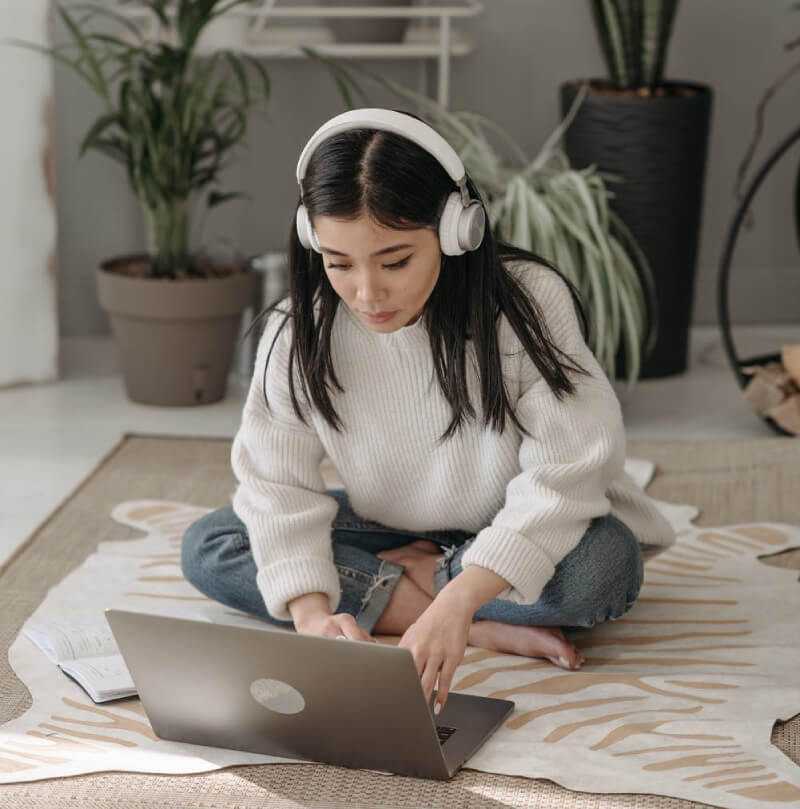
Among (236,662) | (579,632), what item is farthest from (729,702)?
(236,662)

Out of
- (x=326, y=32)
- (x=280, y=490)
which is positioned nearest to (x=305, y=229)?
(x=280, y=490)

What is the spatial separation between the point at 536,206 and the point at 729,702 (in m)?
1.19

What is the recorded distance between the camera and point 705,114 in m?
2.68

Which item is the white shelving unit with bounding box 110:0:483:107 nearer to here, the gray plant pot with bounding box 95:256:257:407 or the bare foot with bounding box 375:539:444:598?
the gray plant pot with bounding box 95:256:257:407

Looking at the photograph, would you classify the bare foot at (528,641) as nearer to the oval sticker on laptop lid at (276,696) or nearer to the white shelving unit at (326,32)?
the oval sticker on laptop lid at (276,696)

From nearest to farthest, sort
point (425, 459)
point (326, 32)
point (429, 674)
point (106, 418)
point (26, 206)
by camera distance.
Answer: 1. point (429, 674)
2. point (425, 459)
3. point (106, 418)
4. point (26, 206)
5. point (326, 32)

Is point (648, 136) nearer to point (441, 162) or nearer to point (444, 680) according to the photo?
point (441, 162)

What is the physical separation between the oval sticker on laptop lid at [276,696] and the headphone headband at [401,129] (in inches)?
19.4

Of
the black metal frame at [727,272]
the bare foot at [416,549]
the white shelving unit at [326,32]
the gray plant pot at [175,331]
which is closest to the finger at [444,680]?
the bare foot at [416,549]

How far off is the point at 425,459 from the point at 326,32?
1.64 meters

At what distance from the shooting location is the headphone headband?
49.0 inches

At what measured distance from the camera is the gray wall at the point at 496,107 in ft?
9.93

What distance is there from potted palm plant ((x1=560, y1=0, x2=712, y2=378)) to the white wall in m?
1.04

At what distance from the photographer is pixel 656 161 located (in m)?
2.64
